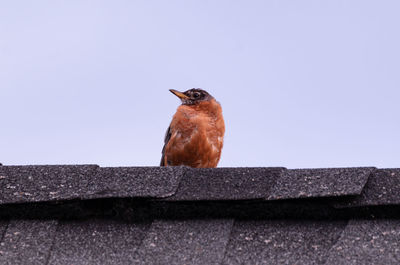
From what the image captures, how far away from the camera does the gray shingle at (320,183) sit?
3.49m

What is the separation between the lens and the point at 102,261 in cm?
332

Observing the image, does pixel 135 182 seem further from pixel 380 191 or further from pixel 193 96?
pixel 193 96

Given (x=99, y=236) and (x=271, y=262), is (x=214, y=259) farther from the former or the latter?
(x=99, y=236)

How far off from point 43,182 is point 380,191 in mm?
1450

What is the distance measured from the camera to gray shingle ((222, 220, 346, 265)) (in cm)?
323

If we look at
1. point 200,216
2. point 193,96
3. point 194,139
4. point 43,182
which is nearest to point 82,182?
point 43,182

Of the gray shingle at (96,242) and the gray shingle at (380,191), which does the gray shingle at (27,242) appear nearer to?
the gray shingle at (96,242)

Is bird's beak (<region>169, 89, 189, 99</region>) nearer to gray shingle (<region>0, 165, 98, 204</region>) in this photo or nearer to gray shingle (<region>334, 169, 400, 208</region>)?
gray shingle (<region>0, 165, 98, 204</region>)

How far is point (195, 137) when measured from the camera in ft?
24.1

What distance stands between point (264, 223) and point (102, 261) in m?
0.68

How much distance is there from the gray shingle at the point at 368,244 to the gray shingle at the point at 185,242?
0.45 m

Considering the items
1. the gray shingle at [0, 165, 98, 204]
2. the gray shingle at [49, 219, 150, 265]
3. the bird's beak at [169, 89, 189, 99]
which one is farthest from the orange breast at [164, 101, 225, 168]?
the gray shingle at [49, 219, 150, 265]

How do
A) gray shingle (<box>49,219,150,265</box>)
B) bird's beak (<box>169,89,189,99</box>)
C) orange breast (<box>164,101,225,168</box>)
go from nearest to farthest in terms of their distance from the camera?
gray shingle (<box>49,219,150,265</box>) → orange breast (<box>164,101,225,168</box>) → bird's beak (<box>169,89,189,99</box>)

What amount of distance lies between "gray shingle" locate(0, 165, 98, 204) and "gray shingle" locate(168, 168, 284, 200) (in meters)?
0.45
